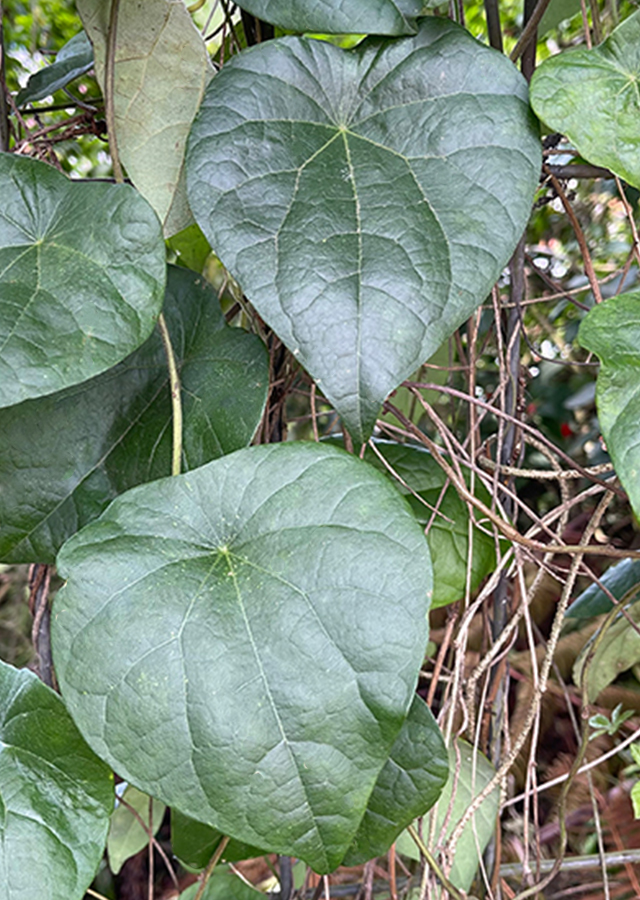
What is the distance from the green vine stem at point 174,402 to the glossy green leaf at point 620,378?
25cm

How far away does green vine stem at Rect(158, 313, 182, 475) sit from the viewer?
0.48 m

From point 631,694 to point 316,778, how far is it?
1.45 m

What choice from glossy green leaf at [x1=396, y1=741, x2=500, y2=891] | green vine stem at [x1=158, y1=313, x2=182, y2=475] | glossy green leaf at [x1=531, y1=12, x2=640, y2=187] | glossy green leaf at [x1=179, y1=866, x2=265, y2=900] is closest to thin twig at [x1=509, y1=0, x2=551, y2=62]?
glossy green leaf at [x1=531, y1=12, x2=640, y2=187]

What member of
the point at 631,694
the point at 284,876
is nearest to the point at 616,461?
the point at 284,876

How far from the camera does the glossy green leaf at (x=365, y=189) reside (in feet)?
1.26

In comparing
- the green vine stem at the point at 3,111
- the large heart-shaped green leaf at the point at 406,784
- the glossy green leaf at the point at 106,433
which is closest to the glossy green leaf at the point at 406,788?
the large heart-shaped green leaf at the point at 406,784

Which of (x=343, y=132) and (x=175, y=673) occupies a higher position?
(x=343, y=132)

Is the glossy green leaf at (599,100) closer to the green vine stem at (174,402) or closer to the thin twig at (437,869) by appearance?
the green vine stem at (174,402)

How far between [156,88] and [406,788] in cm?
50

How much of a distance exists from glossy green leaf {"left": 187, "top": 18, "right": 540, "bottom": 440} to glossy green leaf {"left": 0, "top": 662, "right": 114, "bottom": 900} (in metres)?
0.26

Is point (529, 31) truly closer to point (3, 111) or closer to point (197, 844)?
point (3, 111)

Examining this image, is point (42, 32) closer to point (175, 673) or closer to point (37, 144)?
point (37, 144)

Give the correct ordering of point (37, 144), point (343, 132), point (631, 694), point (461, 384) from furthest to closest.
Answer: point (631, 694) → point (461, 384) → point (37, 144) → point (343, 132)

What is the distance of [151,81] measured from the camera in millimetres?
522
